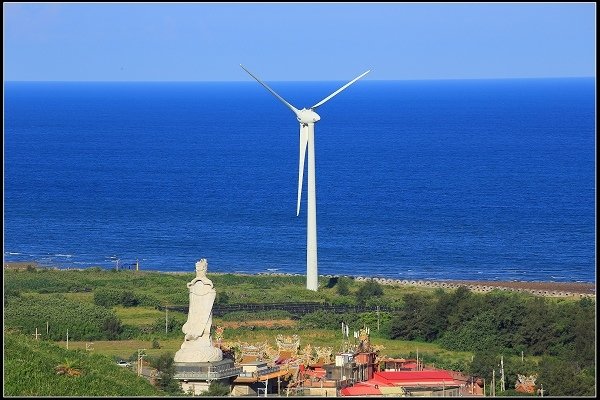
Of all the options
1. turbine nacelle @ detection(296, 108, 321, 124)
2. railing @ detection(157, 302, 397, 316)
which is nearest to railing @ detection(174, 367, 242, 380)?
railing @ detection(157, 302, 397, 316)

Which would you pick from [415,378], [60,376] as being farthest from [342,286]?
[60,376]

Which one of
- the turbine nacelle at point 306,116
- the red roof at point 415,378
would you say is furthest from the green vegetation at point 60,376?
the turbine nacelle at point 306,116

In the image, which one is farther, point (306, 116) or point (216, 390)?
point (306, 116)

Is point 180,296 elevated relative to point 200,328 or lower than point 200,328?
elevated

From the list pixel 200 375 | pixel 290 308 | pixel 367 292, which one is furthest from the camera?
pixel 367 292

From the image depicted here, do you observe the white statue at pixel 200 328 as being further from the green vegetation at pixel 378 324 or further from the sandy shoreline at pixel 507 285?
the sandy shoreline at pixel 507 285

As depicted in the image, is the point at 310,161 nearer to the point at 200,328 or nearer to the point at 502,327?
the point at 502,327

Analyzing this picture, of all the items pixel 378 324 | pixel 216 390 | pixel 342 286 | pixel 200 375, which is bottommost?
pixel 216 390
